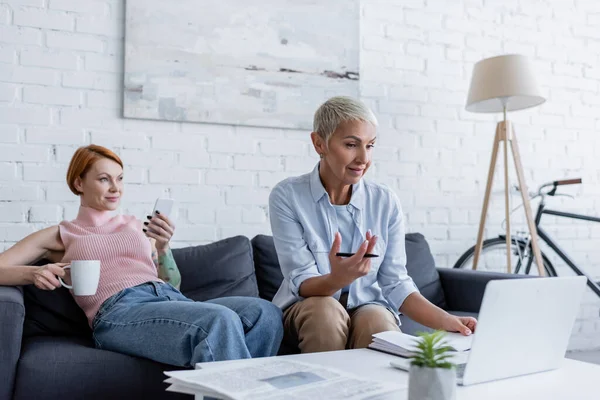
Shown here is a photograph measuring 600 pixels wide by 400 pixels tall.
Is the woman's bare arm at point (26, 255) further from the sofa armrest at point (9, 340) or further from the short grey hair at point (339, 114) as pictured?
the short grey hair at point (339, 114)

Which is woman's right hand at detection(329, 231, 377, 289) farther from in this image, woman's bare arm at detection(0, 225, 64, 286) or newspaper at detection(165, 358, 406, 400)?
Answer: woman's bare arm at detection(0, 225, 64, 286)

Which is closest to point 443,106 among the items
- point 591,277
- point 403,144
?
point 403,144

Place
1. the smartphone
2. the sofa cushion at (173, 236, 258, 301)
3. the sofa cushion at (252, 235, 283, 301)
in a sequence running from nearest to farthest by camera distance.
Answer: the smartphone → the sofa cushion at (173, 236, 258, 301) → the sofa cushion at (252, 235, 283, 301)

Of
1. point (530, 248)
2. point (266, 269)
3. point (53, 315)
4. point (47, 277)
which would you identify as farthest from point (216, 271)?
point (530, 248)

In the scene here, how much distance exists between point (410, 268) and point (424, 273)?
0.07 metres

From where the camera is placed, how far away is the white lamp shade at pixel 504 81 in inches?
117

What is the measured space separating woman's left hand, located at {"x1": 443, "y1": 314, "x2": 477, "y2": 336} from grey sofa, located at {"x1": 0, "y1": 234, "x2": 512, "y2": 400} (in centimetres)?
57

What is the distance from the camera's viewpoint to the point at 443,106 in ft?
11.1

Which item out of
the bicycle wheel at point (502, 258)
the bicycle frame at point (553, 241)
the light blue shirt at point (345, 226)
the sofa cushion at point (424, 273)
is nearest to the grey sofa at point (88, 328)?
the sofa cushion at point (424, 273)

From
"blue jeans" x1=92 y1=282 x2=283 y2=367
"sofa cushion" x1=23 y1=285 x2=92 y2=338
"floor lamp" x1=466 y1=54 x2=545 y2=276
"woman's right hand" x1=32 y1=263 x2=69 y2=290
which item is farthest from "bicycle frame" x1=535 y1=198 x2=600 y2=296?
"woman's right hand" x1=32 y1=263 x2=69 y2=290

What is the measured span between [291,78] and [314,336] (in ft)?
5.19

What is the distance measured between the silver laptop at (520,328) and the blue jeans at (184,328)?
1.76 feet

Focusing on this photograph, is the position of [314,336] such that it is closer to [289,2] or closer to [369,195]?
[369,195]

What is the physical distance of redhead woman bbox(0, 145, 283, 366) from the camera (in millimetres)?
1713
